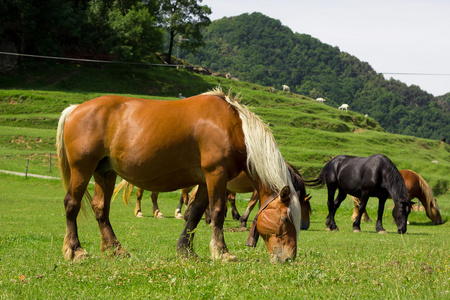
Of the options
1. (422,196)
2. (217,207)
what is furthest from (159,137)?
(422,196)

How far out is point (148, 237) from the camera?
10.1m

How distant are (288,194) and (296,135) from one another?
135ft

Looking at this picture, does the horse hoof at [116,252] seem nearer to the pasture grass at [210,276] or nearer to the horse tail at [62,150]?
the pasture grass at [210,276]

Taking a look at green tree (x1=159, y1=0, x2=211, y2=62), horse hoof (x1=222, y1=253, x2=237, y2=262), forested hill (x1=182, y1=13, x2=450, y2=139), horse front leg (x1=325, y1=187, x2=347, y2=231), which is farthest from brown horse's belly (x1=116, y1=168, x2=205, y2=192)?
forested hill (x1=182, y1=13, x2=450, y2=139)

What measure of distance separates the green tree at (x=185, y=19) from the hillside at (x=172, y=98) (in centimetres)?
526

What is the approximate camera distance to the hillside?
114ft

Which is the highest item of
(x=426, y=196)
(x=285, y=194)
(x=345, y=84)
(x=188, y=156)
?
(x=345, y=84)

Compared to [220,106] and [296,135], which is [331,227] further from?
[296,135]

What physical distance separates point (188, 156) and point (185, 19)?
217 feet

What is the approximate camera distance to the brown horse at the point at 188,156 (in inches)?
255

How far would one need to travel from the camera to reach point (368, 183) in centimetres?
1520

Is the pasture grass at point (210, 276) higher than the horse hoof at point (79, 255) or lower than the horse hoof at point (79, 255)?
higher

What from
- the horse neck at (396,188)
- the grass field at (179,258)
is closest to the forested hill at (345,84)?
the grass field at (179,258)

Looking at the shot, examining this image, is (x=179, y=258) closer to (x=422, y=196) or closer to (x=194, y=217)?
(x=194, y=217)
